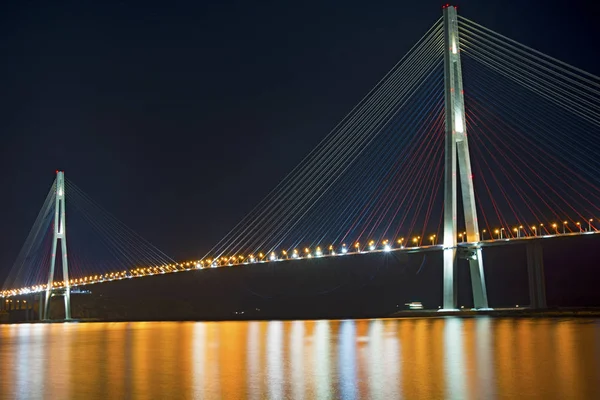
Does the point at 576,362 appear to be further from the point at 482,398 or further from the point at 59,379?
the point at 59,379

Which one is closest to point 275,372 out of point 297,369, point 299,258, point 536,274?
point 297,369

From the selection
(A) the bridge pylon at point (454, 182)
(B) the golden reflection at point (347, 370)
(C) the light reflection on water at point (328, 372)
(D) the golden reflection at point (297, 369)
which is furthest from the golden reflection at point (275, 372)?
(A) the bridge pylon at point (454, 182)

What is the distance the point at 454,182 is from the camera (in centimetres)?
3269

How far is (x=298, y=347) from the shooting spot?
1453 cm

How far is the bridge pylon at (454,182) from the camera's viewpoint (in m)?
32.9

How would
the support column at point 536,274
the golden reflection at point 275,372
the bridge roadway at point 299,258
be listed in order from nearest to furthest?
1. the golden reflection at point 275,372
2. the bridge roadway at point 299,258
3. the support column at point 536,274

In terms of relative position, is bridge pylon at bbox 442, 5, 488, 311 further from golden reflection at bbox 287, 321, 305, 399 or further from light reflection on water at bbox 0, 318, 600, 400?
golden reflection at bbox 287, 321, 305, 399

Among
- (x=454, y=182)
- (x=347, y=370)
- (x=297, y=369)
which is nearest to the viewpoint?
(x=347, y=370)

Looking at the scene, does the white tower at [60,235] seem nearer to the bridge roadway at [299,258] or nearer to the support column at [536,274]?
the bridge roadway at [299,258]

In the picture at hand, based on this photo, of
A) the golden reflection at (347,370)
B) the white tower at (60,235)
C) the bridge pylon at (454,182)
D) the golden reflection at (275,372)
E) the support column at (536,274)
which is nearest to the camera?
the golden reflection at (347,370)

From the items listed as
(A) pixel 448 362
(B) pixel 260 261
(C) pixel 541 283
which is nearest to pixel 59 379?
(A) pixel 448 362

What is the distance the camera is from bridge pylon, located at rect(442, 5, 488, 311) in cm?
3294

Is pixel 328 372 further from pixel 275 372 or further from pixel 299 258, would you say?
pixel 299 258

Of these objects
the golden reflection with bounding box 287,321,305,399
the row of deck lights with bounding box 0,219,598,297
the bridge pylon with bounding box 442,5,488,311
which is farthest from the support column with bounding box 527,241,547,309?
the golden reflection with bounding box 287,321,305,399
